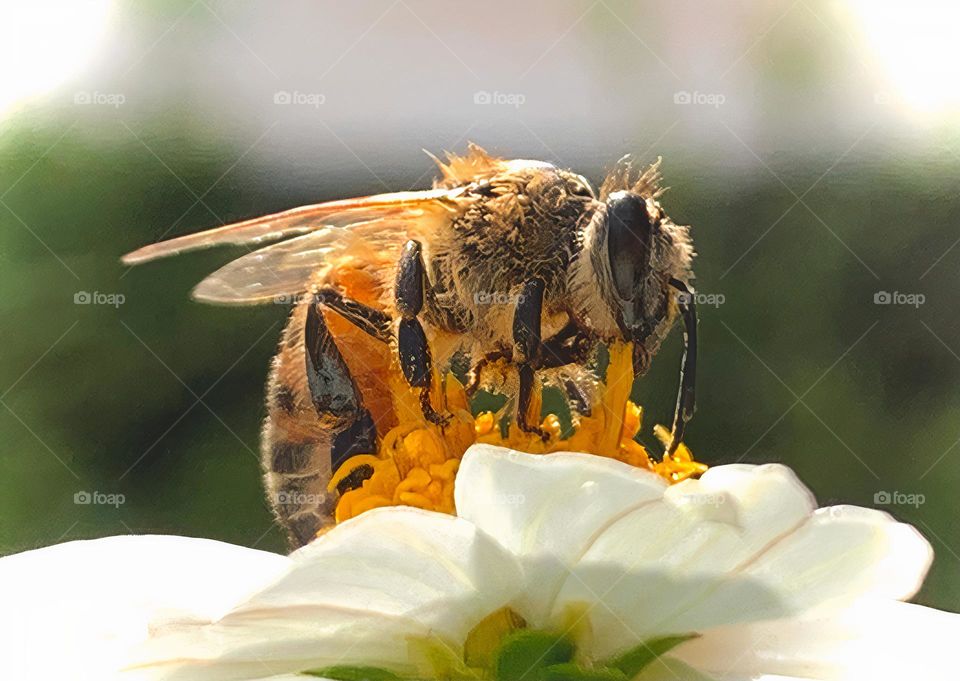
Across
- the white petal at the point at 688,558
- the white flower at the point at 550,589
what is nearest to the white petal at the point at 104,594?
the white flower at the point at 550,589

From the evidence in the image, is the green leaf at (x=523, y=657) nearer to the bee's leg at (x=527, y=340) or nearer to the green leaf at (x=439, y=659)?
the green leaf at (x=439, y=659)

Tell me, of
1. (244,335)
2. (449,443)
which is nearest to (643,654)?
(449,443)

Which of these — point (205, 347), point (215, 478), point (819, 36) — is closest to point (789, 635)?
A: point (215, 478)

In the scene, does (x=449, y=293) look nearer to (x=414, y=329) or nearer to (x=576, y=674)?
(x=414, y=329)

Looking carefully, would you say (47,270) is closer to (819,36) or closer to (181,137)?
(181,137)

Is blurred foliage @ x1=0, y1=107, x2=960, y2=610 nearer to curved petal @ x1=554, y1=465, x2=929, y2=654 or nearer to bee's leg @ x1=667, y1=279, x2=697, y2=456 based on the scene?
bee's leg @ x1=667, y1=279, x2=697, y2=456

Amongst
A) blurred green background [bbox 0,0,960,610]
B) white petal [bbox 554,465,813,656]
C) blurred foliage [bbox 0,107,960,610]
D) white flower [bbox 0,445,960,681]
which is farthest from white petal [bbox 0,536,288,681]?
blurred foliage [bbox 0,107,960,610]

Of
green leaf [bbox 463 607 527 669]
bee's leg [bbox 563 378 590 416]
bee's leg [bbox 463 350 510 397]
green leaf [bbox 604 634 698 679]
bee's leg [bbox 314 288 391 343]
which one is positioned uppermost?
bee's leg [bbox 314 288 391 343]
